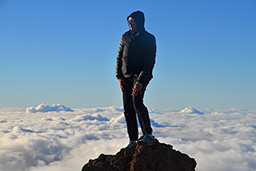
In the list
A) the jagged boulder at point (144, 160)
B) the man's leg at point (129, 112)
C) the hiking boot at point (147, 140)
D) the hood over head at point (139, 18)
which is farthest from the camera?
the man's leg at point (129, 112)

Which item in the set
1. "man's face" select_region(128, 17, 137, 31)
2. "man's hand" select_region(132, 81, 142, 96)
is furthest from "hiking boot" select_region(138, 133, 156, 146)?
"man's face" select_region(128, 17, 137, 31)

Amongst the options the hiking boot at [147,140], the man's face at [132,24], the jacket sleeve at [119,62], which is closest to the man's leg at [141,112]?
the hiking boot at [147,140]

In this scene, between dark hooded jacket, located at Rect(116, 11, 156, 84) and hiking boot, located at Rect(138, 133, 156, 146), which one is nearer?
hiking boot, located at Rect(138, 133, 156, 146)

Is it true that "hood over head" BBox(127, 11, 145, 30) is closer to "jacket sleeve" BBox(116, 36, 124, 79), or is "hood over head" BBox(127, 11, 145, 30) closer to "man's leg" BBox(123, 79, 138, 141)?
"jacket sleeve" BBox(116, 36, 124, 79)

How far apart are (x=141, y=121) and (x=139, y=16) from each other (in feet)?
8.56

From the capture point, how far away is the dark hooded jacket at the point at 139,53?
688cm

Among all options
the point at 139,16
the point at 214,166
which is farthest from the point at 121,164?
the point at 214,166

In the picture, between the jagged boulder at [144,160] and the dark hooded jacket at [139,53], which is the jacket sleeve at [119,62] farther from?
the jagged boulder at [144,160]

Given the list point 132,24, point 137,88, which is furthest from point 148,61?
point 132,24

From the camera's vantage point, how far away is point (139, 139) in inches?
279

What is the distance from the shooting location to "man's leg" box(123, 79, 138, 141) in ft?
23.9

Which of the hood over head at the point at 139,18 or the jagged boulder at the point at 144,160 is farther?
the hood over head at the point at 139,18

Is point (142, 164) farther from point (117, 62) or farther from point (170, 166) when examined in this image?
point (117, 62)

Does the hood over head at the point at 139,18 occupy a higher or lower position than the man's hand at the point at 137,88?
higher
